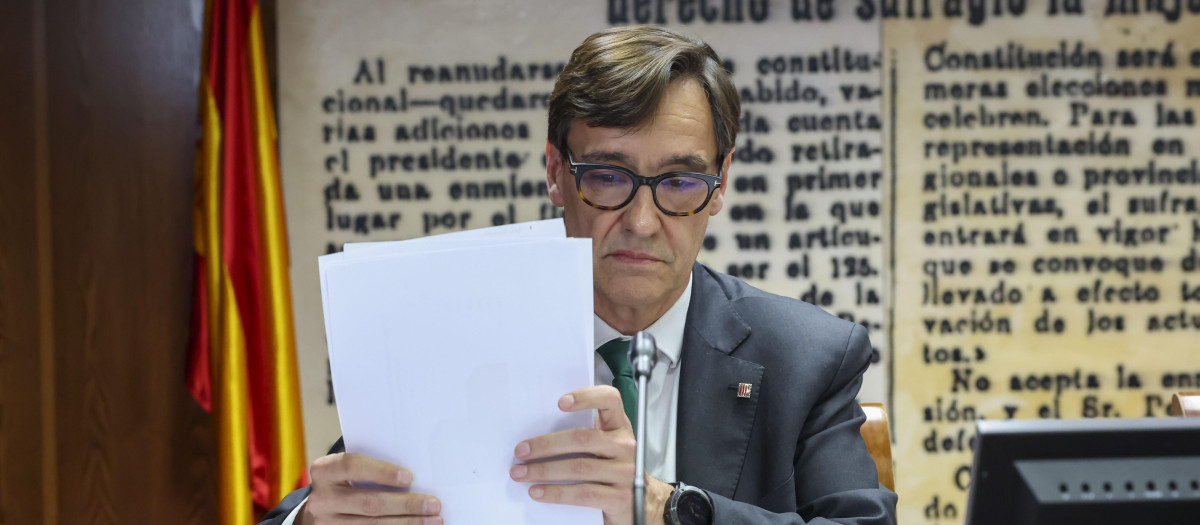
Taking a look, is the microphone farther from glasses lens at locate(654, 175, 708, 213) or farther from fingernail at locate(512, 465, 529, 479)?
glasses lens at locate(654, 175, 708, 213)

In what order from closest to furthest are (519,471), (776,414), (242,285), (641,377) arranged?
(641,377)
(519,471)
(776,414)
(242,285)

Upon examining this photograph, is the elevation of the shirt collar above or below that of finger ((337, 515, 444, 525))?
above

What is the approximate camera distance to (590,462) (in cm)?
97

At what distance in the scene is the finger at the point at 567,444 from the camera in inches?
37.7

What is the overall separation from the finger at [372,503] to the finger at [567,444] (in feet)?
0.41

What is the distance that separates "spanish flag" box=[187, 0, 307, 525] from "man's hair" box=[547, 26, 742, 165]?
1.51 meters

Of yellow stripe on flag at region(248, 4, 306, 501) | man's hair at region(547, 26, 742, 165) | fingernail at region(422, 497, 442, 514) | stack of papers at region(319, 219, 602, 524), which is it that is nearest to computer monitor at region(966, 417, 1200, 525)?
stack of papers at region(319, 219, 602, 524)

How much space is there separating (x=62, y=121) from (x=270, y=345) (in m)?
0.87

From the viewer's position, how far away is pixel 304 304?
115 inches

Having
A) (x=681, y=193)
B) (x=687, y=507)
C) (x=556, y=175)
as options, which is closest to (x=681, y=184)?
(x=681, y=193)

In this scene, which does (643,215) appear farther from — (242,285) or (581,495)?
(242,285)

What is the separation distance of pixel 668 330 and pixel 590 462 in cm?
61

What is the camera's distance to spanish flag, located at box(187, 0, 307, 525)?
2590 mm

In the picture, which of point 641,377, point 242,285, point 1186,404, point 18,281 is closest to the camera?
point 641,377
